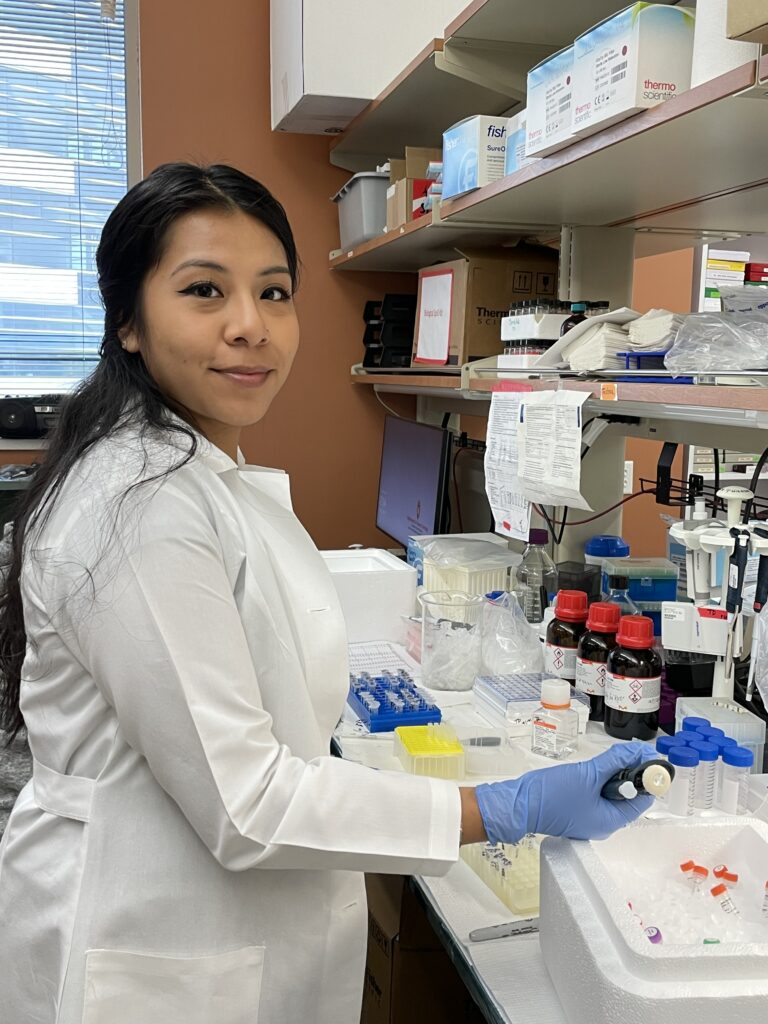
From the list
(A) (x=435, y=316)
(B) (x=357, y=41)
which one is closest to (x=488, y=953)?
(A) (x=435, y=316)

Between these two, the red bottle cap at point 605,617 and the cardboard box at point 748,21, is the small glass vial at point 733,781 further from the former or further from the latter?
the cardboard box at point 748,21

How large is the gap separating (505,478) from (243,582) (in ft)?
3.42

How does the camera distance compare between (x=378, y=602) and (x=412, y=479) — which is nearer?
(x=378, y=602)

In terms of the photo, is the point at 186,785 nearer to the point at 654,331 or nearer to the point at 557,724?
the point at 557,724

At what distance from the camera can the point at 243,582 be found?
966 millimetres

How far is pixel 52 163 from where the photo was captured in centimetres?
330

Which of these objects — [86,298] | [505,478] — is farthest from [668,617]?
[86,298]

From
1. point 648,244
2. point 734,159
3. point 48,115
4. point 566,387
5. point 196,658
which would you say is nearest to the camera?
point 196,658

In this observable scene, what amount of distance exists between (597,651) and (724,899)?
0.57m

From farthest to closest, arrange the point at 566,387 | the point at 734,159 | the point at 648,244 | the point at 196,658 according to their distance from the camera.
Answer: the point at 648,244, the point at 566,387, the point at 734,159, the point at 196,658

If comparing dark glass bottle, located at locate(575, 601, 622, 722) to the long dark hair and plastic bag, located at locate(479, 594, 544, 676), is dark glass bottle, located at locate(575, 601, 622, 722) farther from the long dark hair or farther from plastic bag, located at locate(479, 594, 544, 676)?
the long dark hair

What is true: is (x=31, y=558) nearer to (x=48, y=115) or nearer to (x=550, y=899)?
(x=550, y=899)

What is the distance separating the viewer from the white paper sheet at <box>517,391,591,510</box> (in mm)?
1604

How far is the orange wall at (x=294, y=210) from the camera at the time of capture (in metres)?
3.08
